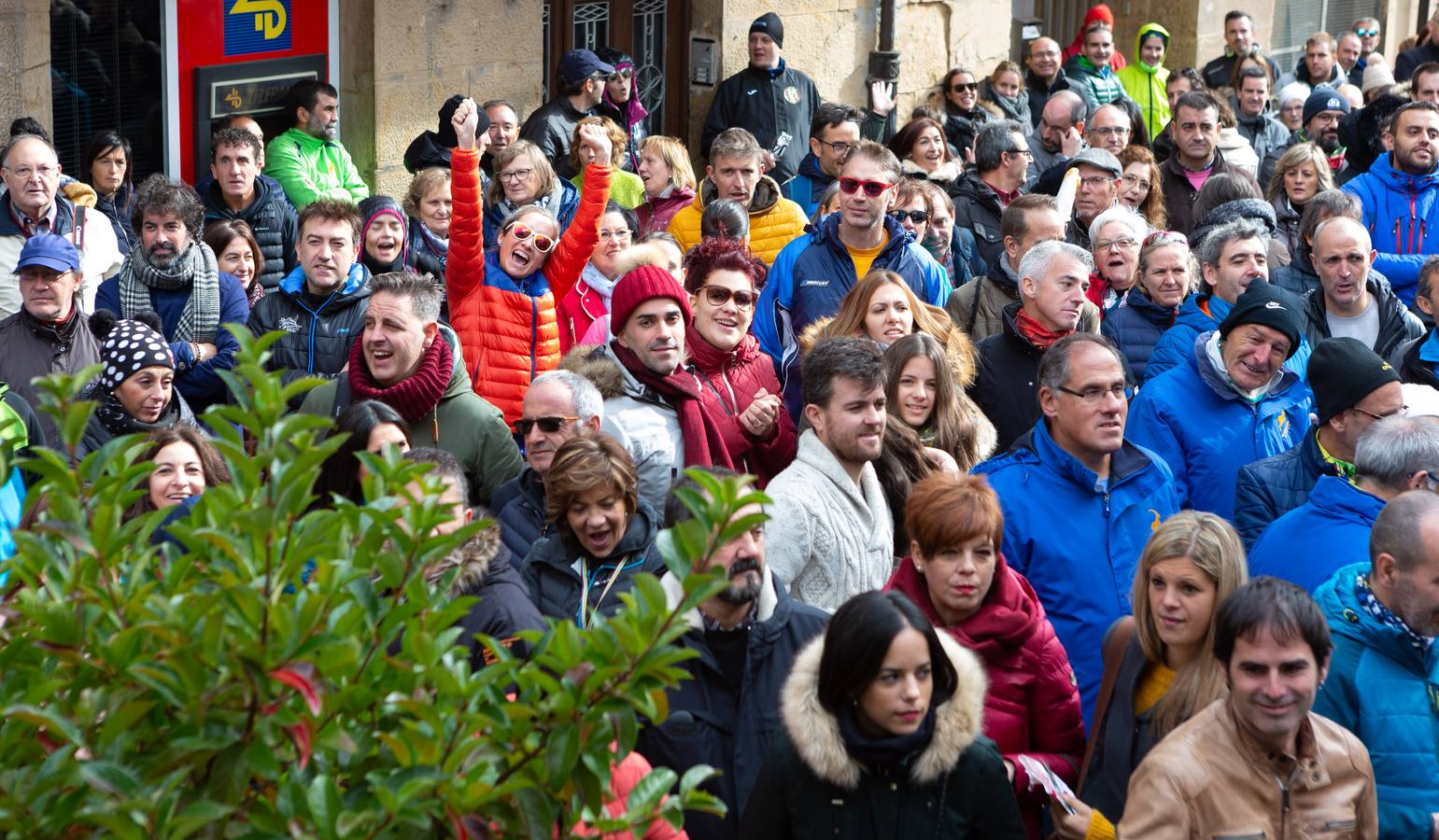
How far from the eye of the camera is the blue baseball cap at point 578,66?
33.8ft

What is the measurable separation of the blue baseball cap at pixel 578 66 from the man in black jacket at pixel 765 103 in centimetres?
156

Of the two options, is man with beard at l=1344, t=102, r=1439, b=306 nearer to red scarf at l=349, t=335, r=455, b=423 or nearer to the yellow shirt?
the yellow shirt

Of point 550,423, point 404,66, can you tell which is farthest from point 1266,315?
point 404,66

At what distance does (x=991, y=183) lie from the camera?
368 inches

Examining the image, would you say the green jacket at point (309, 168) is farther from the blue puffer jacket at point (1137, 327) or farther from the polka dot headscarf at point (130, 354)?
the blue puffer jacket at point (1137, 327)

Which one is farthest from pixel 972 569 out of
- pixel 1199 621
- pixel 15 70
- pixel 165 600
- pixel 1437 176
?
pixel 15 70

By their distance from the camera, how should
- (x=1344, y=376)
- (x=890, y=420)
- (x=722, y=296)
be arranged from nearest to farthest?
(x=1344, y=376)
(x=890, y=420)
(x=722, y=296)

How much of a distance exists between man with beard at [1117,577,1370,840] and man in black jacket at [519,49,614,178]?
7.14 meters

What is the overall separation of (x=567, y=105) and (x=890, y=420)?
5.64 meters

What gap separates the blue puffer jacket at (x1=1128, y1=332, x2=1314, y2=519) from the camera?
5781 millimetres

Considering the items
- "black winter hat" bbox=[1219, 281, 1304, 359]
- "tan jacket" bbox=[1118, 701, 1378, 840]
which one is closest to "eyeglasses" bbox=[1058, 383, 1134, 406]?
"black winter hat" bbox=[1219, 281, 1304, 359]

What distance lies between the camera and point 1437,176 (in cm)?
895

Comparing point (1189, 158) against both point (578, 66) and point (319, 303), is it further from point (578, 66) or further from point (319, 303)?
point (319, 303)

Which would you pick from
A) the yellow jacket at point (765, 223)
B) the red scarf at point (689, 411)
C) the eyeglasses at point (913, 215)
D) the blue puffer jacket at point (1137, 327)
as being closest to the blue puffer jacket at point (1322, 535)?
the red scarf at point (689, 411)
